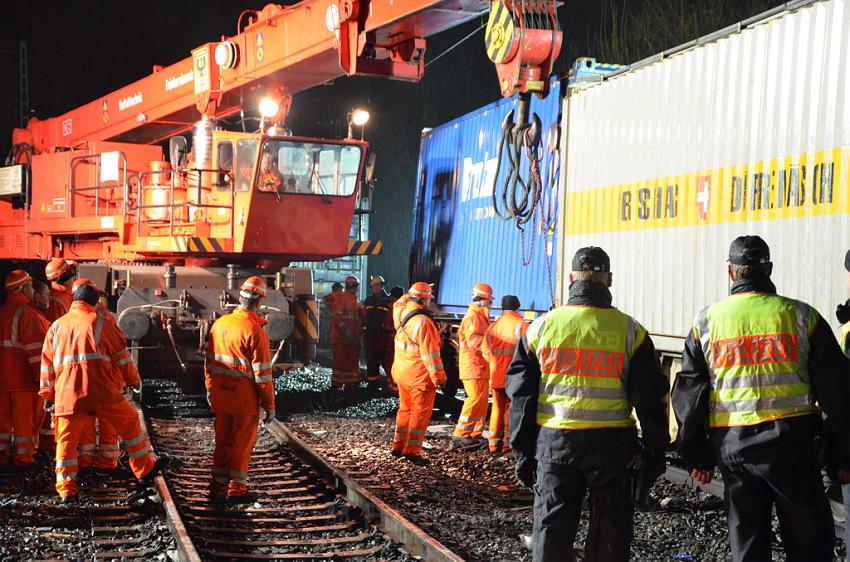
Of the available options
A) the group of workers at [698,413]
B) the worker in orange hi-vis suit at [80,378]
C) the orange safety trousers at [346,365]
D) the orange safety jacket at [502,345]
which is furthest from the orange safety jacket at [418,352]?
the orange safety trousers at [346,365]

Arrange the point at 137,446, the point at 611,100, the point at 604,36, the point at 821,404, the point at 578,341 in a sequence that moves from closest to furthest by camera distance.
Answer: the point at 821,404 < the point at 578,341 < the point at 137,446 < the point at 611,100 < the point at 604,36

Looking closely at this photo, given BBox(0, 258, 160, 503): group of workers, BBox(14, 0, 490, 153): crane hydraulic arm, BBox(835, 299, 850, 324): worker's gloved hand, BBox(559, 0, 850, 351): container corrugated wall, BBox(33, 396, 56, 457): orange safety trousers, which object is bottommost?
BBox(33, 396, 56, 457): orange safety trousers

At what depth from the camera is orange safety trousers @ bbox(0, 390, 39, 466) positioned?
8.05 metres

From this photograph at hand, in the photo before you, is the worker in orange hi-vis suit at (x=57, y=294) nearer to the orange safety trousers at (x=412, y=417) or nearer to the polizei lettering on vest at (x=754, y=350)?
the orange safety trousers at (x=412, y=417)

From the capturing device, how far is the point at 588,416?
4133mm

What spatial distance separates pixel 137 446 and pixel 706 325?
15.7 feet

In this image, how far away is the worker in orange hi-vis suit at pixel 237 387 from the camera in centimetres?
686

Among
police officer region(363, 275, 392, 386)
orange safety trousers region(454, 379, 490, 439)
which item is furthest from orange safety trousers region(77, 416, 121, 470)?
police officer region(363, 275, 392, 386)

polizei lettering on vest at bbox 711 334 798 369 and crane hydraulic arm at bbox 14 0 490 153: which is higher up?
crane hydraulic arm at bbox 14 0 490 153

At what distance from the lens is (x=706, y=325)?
4.14 m

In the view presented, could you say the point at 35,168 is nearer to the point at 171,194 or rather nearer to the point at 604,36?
the point at 171,194

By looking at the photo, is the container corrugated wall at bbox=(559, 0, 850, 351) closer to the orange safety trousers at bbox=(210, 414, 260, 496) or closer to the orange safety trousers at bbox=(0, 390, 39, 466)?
the orange safety trousers at bbox=(210, 414, 260, 496)

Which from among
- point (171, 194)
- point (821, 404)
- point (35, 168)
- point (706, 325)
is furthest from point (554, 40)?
point (35, 168)

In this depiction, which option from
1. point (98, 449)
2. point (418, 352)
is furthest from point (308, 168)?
point (98, 449)
